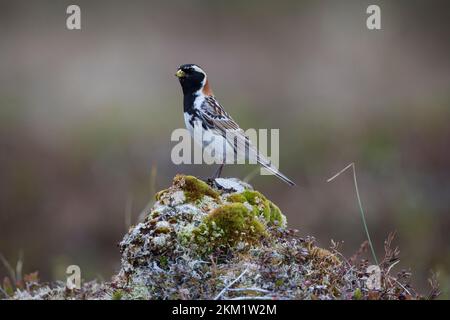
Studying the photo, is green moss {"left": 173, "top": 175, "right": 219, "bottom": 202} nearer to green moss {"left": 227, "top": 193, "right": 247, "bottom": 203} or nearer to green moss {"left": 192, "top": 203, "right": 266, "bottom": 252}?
green moss {"left": 227, "top": 193, "right": 247, "bottom": 203}

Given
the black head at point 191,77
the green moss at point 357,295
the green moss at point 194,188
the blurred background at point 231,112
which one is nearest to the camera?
the green moss at point 357,295

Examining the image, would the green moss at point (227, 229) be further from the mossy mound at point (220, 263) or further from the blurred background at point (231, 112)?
the blurred background at point (231, 112)

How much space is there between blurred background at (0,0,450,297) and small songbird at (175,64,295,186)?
1.25 metres

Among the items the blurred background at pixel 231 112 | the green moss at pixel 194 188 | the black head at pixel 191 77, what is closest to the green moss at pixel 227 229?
the green moss at pixel 194 188

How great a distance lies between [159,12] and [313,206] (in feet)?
34.7

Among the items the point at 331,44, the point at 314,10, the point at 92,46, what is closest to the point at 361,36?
the point at 331,44

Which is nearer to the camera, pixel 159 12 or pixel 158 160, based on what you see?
pixel 158 160

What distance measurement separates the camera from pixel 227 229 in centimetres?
541

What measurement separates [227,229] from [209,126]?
3055mm

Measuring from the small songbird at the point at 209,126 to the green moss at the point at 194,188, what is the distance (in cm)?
232

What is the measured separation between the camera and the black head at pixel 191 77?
27.5 feet

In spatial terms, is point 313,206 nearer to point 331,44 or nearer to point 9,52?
point 331,44
